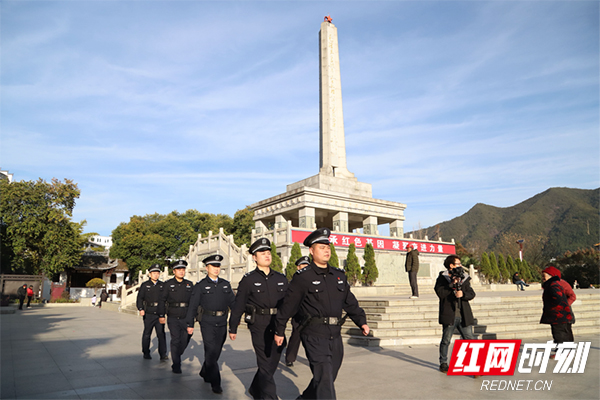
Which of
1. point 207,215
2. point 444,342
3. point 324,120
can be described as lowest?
point 444,342

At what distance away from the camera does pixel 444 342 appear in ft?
21.4

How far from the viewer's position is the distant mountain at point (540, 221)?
9875cm

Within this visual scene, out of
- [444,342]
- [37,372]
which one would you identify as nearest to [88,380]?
[37,372]

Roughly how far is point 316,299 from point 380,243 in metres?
23.4

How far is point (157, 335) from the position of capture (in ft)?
26.7

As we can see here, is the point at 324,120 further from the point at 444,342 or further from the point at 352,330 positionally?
the point at 444,342

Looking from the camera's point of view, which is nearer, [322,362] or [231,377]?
[322,362]

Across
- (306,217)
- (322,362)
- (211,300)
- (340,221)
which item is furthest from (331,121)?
(322,362)

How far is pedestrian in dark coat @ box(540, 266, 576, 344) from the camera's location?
6.76m

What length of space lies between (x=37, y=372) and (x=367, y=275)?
56.7ft

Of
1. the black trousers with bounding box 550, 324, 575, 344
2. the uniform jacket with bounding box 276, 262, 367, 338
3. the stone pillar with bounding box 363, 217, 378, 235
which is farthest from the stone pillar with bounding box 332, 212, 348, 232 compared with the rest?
the uniform jacket with bounding box 276, 262, 367, 338

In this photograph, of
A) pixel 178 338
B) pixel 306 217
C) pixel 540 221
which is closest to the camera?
pixel 178 338

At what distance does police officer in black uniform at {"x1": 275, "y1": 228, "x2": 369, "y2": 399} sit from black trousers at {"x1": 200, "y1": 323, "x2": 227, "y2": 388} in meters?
1.61

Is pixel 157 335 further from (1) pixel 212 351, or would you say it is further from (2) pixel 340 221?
(2) pixel 340 221
